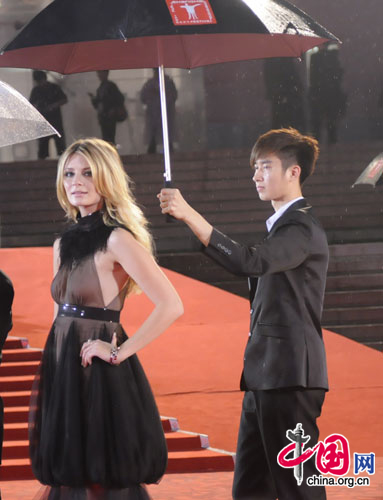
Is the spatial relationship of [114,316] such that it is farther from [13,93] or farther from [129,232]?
[13,93]

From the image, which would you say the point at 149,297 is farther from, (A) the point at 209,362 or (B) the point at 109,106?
(B) the point at 109,106

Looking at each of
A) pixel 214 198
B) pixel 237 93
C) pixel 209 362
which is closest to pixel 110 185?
pixel 209 362

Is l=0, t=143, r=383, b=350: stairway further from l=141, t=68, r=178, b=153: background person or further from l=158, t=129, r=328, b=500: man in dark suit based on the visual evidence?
l=158, t=129, r=328, b=500: man in dark suit

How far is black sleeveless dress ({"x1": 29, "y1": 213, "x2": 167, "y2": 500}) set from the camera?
2314 millimetres

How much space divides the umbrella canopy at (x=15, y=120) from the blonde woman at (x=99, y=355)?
798 mm

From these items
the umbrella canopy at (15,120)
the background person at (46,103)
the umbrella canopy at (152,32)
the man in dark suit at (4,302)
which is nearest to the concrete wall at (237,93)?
the background person at (46,103)

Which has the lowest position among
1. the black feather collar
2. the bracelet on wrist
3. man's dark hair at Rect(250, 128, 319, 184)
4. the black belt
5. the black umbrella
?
the bracelet on wrist

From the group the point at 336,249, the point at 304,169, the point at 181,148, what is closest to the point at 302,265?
the point at 304,169

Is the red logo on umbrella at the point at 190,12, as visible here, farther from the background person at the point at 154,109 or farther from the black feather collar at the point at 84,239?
the background person at the point at 154,109

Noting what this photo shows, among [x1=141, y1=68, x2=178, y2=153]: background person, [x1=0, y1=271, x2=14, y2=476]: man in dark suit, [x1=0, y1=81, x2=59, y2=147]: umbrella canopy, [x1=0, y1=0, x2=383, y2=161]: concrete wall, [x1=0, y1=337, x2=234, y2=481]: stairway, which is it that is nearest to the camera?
[x1=0, y1=271, x2=14, y2=476]: man in dark suit

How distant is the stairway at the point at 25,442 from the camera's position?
14.7 feet

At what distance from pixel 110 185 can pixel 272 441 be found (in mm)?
815

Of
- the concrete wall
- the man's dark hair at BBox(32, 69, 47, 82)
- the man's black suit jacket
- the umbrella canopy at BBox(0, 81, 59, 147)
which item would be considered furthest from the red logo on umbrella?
the concrete wall

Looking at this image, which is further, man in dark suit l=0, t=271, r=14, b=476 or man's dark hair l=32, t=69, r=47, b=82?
man's dark hair l=32, t=69, r=47, b=82
